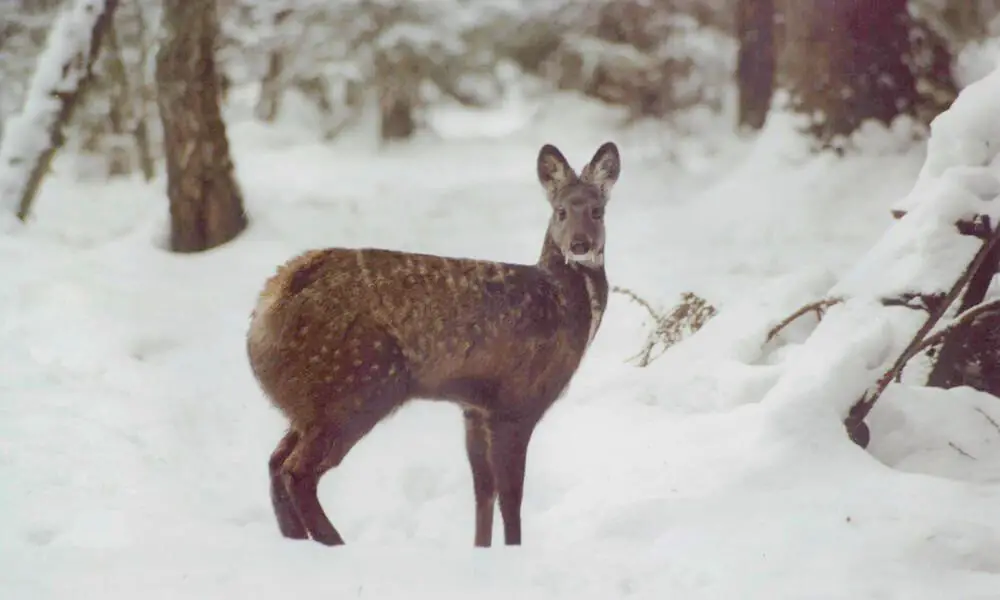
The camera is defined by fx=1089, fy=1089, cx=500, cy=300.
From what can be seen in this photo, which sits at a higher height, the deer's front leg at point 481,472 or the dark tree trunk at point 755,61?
the dark tree trunk at point 755,61

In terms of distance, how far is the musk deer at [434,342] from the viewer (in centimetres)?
425

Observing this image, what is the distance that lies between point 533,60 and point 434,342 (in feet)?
29.2

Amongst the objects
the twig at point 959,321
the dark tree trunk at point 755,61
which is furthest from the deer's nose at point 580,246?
the dark tree trunk at point 755,61

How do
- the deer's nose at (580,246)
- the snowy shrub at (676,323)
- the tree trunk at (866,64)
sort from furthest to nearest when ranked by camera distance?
the tree trunk at (866,64), the snowy shrub at (676,323), the deer's nose at (580,246)

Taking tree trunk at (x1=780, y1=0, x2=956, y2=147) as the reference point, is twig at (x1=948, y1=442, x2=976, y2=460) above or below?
below

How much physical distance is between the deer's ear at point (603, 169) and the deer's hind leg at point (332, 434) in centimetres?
133

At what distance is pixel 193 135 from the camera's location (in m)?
9.00

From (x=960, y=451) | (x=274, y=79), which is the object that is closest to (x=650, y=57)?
(x=274, y=79)

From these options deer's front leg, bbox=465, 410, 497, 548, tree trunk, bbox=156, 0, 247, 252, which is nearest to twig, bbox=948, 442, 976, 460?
deer's front leg, bbox=465, 410, 497, 548

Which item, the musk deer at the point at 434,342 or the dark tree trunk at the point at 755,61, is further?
the dark tree trunk at the point at 755,61

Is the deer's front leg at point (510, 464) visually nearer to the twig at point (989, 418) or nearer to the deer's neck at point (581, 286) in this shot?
the deer's neck at point (581, 286)

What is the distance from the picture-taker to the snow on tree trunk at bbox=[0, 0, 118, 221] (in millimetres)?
8859

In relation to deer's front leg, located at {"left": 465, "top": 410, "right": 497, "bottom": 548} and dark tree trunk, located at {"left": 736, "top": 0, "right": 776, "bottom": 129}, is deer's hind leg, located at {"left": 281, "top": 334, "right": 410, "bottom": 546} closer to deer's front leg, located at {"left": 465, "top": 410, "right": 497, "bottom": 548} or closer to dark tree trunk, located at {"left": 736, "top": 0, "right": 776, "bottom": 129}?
deer's front leg, located at {"left": 465, "top": 410, "right": 497, "bottom": 548}

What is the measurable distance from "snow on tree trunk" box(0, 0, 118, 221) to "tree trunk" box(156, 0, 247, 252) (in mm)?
556
